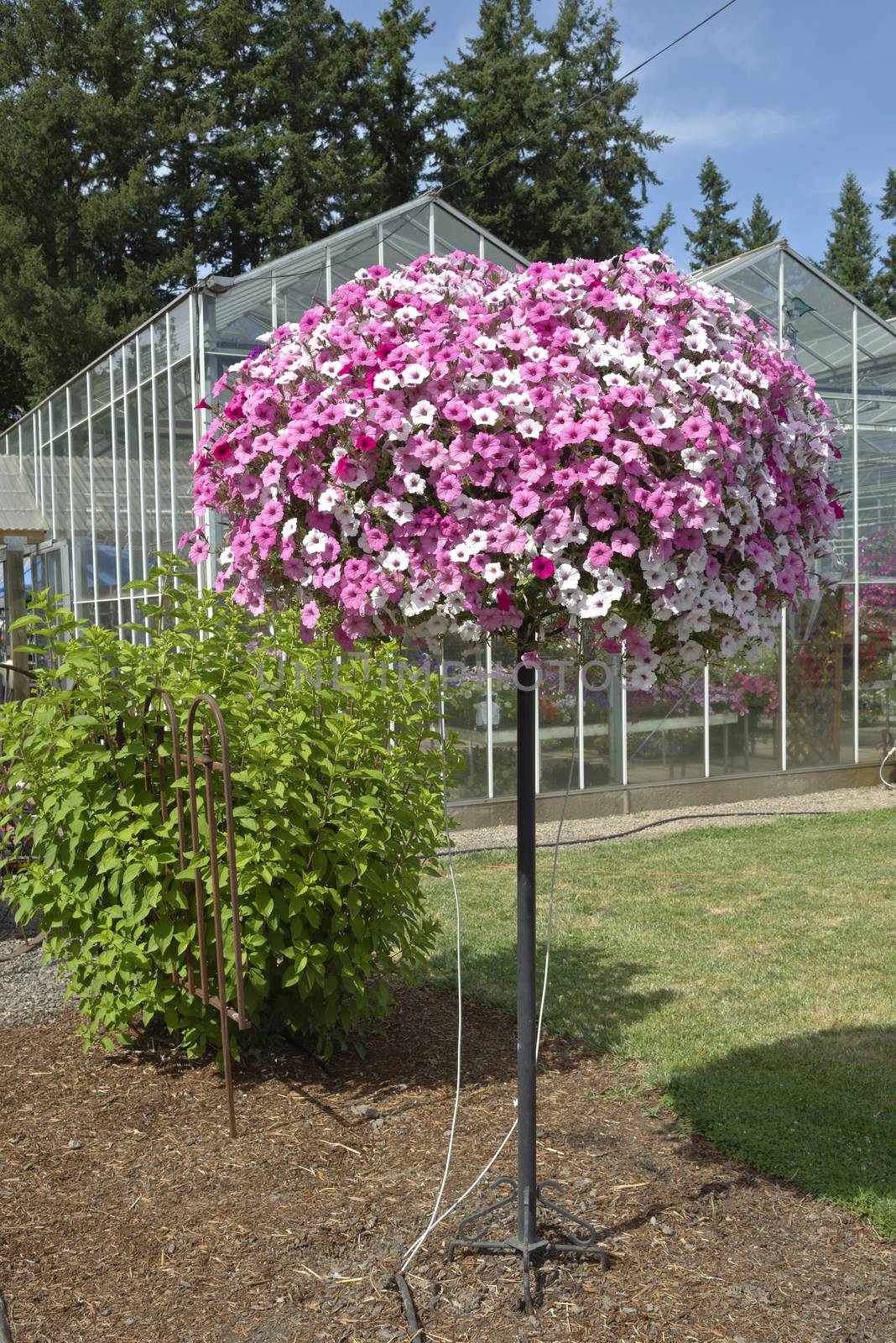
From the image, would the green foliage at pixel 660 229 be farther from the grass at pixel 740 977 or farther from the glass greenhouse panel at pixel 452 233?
the grass at pixel 740 977

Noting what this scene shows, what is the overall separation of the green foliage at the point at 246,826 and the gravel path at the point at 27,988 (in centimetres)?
89

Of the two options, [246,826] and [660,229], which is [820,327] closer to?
[246,826]

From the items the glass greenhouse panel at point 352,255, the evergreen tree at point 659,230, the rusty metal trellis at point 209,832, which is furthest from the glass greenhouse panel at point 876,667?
the evergreen tree at point 659,230

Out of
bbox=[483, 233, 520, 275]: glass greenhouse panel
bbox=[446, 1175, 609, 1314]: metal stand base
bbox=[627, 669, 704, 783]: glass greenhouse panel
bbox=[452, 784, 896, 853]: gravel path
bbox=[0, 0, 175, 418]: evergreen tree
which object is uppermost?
bbox=[0, 0, 175, 418]: evergreen tree

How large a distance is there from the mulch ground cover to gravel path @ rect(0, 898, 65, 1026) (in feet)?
2.25

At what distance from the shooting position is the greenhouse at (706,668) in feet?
29.5

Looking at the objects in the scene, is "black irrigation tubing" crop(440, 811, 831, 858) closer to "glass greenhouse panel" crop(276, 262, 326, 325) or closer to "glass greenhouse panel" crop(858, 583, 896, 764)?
"glass greenhouse panel" crop(858, 583, 896, 764)

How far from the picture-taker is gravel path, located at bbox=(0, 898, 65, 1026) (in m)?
4.60

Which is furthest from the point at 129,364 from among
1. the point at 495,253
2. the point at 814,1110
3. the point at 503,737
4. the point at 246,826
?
the point at 814,1110

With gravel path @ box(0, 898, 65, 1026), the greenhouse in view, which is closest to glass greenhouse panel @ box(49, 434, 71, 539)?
the greenhouse

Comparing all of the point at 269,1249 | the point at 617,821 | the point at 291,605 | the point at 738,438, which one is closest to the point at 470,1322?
the point at 269,1249

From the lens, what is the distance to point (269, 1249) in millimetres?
2711

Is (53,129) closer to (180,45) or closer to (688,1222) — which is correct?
(180,45)

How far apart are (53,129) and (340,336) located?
24.2 m
